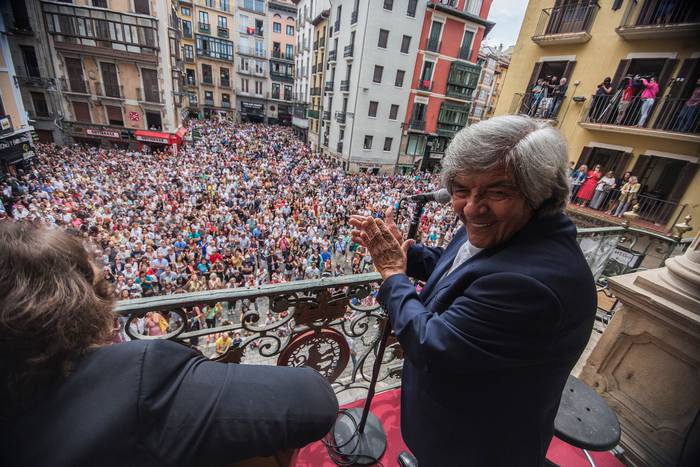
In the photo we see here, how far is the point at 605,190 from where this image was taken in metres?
11.4

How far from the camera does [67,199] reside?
12609 mm

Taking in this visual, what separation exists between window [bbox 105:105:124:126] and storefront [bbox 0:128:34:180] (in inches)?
241

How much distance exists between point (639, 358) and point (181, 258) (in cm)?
1131

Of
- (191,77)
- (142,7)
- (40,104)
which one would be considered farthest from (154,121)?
(191,77)

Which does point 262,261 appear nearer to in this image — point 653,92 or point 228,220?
point 228,220

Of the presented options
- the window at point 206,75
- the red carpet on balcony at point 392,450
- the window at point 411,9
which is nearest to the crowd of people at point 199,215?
the red carpet on balcony at point 392,450

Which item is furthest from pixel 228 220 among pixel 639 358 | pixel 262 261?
pixel 639 358

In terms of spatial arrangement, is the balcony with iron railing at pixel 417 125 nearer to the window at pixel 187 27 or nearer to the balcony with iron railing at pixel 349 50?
the balcony with iron railing at pixel 349 50

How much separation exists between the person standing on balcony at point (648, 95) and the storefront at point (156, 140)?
2863 centimetres

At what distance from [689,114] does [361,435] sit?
13.7 m

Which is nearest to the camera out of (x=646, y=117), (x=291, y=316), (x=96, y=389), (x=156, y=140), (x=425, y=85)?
(x=96, y=389)

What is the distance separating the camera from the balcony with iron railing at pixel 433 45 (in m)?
25.7

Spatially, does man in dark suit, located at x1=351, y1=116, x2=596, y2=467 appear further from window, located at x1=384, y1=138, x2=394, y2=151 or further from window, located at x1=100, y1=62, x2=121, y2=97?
window, located at x1=100, y1=62, x2=121, y2=97

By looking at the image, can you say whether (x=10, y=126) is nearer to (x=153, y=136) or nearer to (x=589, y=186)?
(x=153, y=136)
